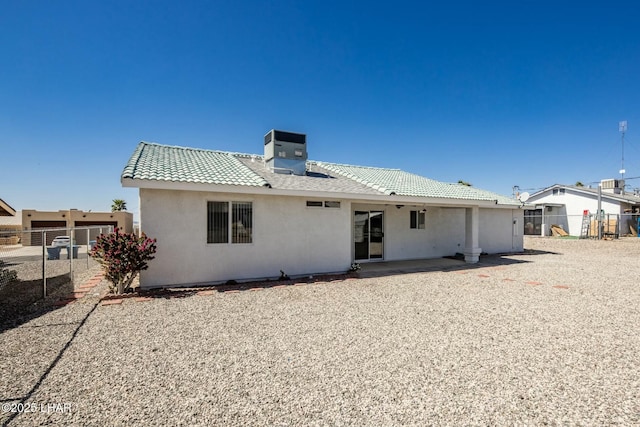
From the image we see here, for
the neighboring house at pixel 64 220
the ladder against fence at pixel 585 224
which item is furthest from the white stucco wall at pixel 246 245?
the ladder against fence at pixel 585 224

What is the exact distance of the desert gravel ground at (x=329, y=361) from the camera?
2.96m

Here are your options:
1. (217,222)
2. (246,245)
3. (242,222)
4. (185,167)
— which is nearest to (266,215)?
(242,222)

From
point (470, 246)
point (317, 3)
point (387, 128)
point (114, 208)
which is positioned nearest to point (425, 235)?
point (470, 246)

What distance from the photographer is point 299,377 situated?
3625 millimetres

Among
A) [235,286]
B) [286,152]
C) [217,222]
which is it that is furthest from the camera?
[286,152]

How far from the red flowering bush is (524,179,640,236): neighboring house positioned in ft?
102

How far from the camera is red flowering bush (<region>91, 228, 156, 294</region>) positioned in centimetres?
729

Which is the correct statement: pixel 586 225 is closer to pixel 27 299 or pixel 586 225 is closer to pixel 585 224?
pixel 585 224

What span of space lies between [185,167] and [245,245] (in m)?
3.19

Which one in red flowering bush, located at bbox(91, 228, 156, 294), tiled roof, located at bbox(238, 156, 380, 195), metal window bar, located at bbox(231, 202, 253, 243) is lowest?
red flowering bush, located at bbox(91, 228, 156, 294)

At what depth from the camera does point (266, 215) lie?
9.36 meters

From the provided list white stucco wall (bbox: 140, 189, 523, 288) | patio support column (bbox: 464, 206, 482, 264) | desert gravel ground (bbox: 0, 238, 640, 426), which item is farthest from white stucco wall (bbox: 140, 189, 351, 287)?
patio support column (bbox: 464, 206, 482, 264)

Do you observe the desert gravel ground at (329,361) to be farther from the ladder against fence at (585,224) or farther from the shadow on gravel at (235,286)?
the ladder against fence at (585,224)

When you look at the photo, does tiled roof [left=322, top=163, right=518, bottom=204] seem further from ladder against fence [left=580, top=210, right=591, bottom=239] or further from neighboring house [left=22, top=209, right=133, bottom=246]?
neighboring house [left=22, top=209, right=133, bottom=246]
